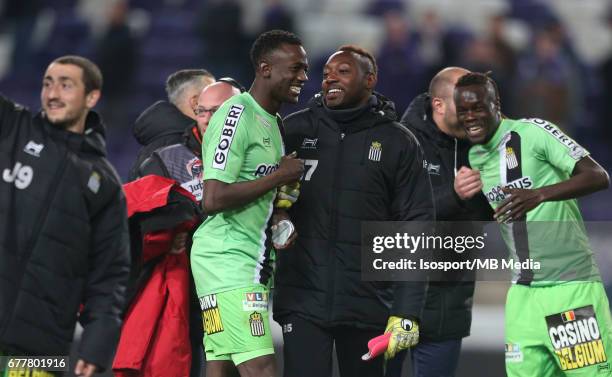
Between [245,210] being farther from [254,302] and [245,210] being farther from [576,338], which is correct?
[576,338]

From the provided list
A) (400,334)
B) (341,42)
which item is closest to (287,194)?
(400,334)

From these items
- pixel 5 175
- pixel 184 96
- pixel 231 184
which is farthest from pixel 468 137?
pixel 5 175

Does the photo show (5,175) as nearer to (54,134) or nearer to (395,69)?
(54,134)

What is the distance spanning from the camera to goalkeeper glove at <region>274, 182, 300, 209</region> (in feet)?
17.0

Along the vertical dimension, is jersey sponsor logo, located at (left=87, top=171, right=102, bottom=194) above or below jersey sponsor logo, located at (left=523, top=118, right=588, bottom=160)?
below

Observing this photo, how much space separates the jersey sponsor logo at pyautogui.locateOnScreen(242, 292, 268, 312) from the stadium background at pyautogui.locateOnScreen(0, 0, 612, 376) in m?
6.56

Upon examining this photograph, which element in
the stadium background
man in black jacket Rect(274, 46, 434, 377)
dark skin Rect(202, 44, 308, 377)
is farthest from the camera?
Result: the stadium background

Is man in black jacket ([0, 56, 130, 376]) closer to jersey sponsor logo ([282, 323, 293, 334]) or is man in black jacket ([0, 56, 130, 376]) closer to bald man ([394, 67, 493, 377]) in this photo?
jersey sponsor logo ([282, 323, 293, 334])

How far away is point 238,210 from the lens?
5125mm

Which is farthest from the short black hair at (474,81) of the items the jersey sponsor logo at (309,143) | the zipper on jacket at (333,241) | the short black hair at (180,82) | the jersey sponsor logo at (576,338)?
the short black hair at (180,82)

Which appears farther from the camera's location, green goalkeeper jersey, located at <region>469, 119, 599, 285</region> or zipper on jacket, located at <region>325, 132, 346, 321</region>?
green goalkeeper jersey, located at <region>469, 119, 599, 285</region>

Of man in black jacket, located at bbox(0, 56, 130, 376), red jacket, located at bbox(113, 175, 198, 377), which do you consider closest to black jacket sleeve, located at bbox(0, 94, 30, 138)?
man in black jacket, located at bbox(0, 56, 130, 376)

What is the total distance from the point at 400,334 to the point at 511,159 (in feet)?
3.34

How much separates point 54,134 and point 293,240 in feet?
3.99
